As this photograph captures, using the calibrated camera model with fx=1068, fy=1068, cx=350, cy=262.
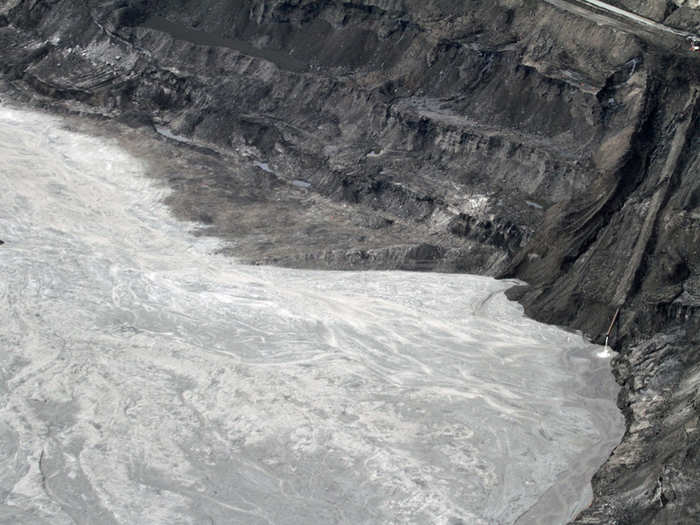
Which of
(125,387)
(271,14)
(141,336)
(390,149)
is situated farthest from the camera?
(271,14)

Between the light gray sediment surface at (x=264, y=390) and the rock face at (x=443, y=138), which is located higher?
the rock face at (x=443, y=138)

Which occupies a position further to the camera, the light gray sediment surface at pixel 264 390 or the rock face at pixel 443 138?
the rock face at pixel 443 138

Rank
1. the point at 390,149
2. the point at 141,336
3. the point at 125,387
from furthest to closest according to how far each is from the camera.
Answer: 1. the point at 390,149
2. the point at 141,336
3. the point at 125,387

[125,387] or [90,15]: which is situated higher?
[90,15]

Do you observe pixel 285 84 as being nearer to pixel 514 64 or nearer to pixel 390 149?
pixel 390 149

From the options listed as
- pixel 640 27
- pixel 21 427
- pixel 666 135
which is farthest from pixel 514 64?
pixel 21 427
